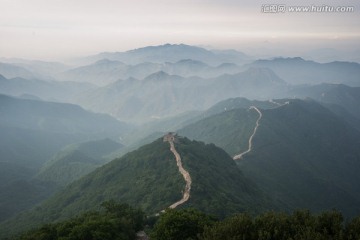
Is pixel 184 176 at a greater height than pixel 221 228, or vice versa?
pixel 221 228

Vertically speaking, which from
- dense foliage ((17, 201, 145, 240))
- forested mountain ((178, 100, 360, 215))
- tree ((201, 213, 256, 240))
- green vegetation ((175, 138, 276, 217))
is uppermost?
tree ((201, 213, 256, 240))

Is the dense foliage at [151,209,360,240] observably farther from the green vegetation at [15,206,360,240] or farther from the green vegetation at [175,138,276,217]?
the green vegetation at [175,138,276,217]

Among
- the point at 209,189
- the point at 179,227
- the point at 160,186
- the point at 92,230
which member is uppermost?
the point at 179,227

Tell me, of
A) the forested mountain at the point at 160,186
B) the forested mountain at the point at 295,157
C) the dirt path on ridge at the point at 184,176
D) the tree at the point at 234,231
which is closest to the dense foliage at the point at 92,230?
the tree at the point at 234,231

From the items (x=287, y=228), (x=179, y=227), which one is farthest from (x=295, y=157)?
(x=287, y=228)

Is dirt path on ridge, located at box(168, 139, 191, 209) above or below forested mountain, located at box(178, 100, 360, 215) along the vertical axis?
above

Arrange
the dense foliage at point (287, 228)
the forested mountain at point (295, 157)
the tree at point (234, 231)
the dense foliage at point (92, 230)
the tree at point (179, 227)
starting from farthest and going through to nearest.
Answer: the forested mountain at point (295, 157) → the dense foliage at point (92, 230) → the tree at point (179, 227) → the tree at point (234, 231) → the dense foliage at point (287, 228)

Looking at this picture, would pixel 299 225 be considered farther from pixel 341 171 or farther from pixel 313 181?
pixel 341 171

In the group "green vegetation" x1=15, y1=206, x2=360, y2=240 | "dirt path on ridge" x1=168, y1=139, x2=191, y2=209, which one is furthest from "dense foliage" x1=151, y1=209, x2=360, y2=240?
"dirt path on ridge" x1=168, y1=139, x2=191, y2=209

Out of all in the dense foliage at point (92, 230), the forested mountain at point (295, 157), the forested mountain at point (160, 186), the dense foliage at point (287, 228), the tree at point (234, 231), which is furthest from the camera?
the forested mountain at point (295, 157)

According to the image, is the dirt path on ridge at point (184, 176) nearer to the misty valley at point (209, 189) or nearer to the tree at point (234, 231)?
the misty valley at point (209, 189)

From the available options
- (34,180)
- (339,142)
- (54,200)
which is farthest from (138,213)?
(339,142)

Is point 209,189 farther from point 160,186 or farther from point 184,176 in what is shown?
point 160,186
